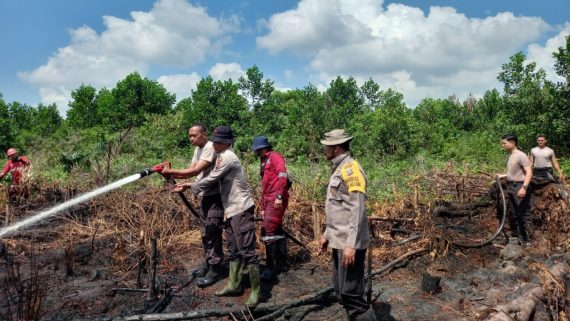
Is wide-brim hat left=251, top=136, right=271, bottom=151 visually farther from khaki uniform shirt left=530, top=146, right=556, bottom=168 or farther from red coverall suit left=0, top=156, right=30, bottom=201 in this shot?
red coverall suit left=0, top=156, right=30, bottom=201

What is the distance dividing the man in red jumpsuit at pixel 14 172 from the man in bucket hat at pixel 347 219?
846 cm

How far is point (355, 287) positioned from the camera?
332 cm

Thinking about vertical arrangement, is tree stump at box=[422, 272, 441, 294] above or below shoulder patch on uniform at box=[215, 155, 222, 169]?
below

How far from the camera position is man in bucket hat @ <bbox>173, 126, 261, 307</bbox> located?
14.2ft

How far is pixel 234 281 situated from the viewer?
4547 mm

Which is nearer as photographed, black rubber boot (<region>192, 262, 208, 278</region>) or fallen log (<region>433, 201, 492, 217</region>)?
black rubber boot (<region>192, 262, 208, 278</region>)

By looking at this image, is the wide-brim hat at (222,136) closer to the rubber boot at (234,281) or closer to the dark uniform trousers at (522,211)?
the rubber boot at (234,281)

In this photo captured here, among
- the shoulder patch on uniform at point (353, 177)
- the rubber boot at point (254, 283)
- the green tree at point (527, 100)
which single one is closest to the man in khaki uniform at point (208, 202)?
the rubber boot at point (254, 283)

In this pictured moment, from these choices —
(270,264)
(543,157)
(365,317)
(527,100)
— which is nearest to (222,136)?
(270,264)

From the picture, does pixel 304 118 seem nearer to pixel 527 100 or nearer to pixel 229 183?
pixel 527 100

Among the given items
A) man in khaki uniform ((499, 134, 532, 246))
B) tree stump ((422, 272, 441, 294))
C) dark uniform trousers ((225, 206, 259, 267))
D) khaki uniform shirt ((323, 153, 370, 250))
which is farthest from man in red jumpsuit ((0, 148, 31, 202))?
man in khaki uniform ((499, 134, 532, 246))

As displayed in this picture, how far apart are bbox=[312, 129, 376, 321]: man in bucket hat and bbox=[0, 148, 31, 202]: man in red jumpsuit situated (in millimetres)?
8462

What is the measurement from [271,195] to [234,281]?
3.68ft

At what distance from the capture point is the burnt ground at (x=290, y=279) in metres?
4.32
